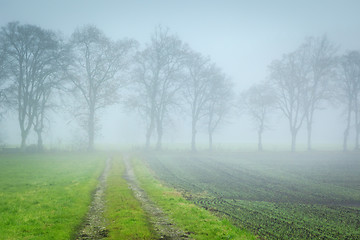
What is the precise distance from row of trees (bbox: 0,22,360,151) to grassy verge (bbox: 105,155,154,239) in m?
32.3

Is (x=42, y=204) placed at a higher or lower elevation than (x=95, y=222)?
higher

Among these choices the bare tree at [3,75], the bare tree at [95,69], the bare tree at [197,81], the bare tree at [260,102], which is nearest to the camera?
the bare tree at [3,75]

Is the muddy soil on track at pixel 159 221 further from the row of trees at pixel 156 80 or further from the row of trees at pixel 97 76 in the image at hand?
the row of trees at pixel 156 80

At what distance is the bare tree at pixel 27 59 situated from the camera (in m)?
36.1

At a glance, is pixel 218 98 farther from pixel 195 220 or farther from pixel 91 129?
pixel 195 220

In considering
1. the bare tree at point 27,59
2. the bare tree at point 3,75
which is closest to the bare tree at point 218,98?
the bare tree at point 27,59

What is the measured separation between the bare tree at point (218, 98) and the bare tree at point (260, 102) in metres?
4.93

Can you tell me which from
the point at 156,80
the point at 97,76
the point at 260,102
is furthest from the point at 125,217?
the point at 260,102

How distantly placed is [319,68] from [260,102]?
48.0ft

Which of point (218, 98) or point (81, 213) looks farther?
point (218, 98)

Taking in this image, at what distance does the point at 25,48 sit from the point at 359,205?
45739mm

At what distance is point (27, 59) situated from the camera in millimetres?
37719

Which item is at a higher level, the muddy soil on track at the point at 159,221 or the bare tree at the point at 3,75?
the bare tree at the point at 3,75

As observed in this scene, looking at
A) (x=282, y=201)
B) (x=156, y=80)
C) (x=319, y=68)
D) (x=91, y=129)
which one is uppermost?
(x=319, y=68)
